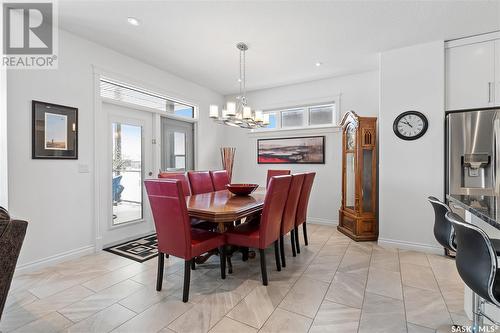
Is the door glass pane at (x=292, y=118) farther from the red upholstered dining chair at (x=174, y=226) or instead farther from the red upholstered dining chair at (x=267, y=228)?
the red upholstered dining chair at (x=174, y=226)

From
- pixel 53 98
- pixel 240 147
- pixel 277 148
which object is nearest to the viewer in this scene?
pixel 53 98

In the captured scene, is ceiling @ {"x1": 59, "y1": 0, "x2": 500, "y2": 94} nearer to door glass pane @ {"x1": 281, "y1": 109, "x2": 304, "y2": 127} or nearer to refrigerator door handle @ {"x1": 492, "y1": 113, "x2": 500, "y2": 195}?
refrigerator door handle @ {"x1": 492, "y1": 113, "x2": 500, "y2": 195}

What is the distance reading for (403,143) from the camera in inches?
128

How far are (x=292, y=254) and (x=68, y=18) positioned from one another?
146 inches

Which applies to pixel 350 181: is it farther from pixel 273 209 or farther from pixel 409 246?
pixel 273 209

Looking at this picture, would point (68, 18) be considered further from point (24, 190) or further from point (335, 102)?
point (335, 102)

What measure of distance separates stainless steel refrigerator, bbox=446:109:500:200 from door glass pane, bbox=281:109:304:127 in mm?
2360

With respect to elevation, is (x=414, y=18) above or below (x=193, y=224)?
above

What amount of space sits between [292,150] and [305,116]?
0.72 meters

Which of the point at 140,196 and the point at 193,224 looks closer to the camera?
the point at 193,224

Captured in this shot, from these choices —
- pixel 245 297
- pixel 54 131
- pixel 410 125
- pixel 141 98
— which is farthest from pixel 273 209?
pixel 141 98

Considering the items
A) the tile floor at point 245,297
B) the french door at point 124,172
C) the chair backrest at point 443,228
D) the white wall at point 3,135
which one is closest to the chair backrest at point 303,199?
the tile floor at point 245,297

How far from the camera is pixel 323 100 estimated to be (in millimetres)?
4500

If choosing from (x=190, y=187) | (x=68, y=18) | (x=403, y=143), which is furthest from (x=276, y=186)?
(x=68, y=18)
